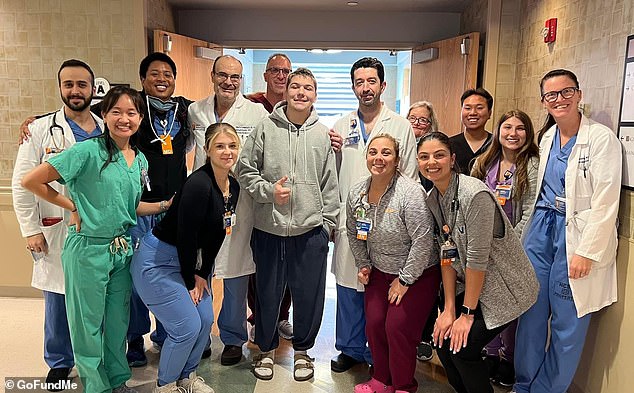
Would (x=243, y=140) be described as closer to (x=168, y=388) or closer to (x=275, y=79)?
(x=275, y=79)

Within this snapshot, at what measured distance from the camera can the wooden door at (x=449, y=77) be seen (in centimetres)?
416

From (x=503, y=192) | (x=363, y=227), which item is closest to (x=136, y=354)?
(x=363, y=227)

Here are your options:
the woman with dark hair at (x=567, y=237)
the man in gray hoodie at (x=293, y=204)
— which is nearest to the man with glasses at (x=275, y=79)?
the man in gray hoodie at (x=293, y=204)

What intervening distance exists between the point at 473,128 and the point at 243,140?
1273 millimetres

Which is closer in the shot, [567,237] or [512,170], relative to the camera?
[567,237]

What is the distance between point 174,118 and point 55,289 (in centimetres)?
101

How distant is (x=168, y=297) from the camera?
7.01ft

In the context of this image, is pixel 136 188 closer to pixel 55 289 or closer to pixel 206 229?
pixel 206 229

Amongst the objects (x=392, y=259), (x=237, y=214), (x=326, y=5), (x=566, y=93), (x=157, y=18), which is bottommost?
(x=392, y=259)

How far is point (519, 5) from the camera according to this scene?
3.86 m

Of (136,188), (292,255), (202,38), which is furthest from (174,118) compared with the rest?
(202,38)

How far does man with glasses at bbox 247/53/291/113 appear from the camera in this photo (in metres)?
3.21

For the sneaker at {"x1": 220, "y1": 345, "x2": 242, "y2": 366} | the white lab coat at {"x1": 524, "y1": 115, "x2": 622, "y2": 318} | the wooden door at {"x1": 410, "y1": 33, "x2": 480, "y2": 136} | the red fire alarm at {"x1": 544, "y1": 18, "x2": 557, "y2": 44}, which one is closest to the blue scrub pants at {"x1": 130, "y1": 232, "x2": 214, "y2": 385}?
the sneaker at {"x1": 220, "y1": 345, "x2": 242, "y2": 366}

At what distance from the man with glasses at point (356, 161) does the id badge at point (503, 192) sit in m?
0.40
